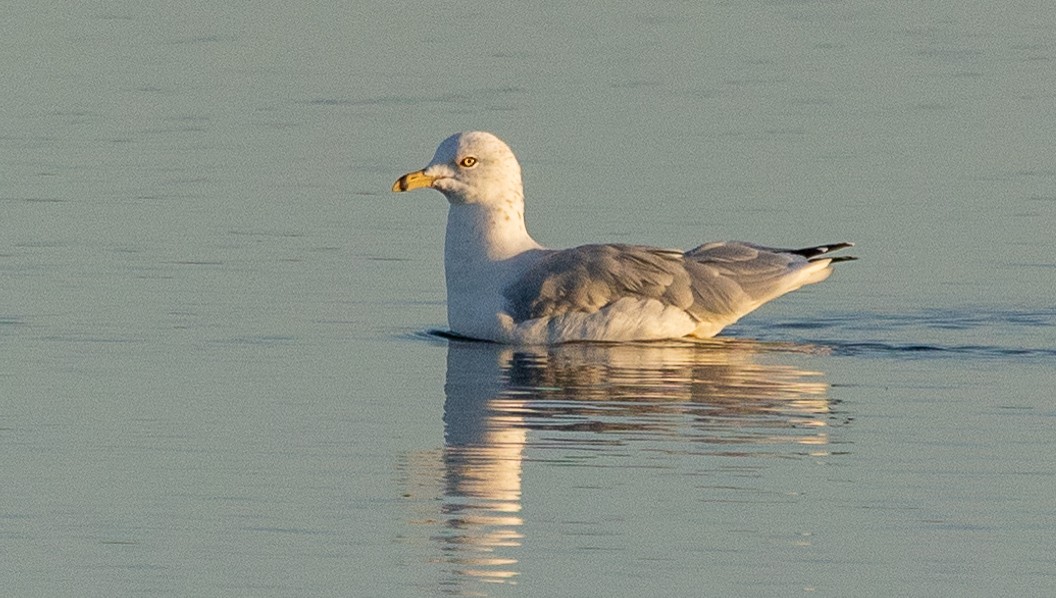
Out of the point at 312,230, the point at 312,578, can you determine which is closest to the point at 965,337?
the point at 312,230

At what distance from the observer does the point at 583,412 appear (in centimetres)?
1395

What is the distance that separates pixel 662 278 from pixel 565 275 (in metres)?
0.70

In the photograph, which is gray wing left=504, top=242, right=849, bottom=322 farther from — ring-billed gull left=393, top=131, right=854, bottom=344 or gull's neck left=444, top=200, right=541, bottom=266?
gull's neck left=444, top=200, right=541, bottom=266

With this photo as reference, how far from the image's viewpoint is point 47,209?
65.8 feet

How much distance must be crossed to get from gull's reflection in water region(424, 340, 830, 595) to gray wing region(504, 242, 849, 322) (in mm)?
275

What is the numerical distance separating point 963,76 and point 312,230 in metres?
8.28

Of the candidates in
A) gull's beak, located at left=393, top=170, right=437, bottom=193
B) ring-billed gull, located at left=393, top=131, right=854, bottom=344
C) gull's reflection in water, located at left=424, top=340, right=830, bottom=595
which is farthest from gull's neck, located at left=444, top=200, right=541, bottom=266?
gull's reflection in water, located at left=424, top=340, right=830, bottom=595

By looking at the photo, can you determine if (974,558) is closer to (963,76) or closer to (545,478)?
(545,478)

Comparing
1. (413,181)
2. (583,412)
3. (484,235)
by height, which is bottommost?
(583,412)

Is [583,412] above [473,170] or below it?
below

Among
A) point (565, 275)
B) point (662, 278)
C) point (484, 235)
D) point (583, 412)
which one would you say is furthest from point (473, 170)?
point (583, 412)

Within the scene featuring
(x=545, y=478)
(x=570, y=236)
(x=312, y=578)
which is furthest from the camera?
(x=570, y=236)

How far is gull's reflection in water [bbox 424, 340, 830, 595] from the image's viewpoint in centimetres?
1122

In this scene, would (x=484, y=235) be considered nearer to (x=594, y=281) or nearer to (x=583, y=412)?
(x=594, y=281)
